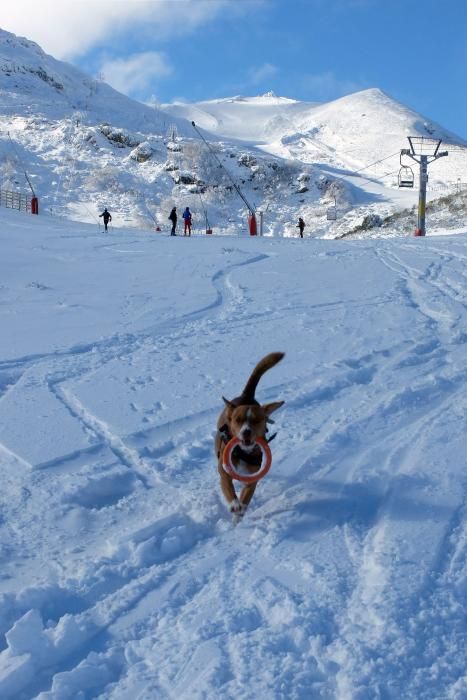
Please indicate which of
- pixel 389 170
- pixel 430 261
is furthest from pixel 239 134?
pixel 430 261

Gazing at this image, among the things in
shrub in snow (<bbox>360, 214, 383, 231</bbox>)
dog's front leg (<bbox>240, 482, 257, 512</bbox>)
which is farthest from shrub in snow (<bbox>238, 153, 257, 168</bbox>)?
dog's front leg (<bbox>240, 482, 257, 512</bbox>)

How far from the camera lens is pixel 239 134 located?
104m

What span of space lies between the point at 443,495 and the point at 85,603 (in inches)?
92.9

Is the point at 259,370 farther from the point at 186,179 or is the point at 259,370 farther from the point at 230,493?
the point at 186,179

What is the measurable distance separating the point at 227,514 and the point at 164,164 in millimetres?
64287

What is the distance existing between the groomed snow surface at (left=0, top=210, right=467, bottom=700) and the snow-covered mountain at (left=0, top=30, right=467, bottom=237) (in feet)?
127

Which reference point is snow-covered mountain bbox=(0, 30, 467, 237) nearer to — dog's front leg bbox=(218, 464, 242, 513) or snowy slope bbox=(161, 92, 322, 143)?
snowy slope bbox=(161, 92, 322, 143)

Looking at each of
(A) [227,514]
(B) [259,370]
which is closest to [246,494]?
(A) [227,514]

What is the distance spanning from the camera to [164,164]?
6581 centimetres

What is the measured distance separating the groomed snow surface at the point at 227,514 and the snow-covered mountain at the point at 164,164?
38743 mm

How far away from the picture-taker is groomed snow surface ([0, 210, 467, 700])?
3045 mm

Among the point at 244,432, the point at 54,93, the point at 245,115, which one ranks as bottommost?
the point at 244,432

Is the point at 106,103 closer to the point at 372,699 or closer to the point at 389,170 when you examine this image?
the point at 389,170

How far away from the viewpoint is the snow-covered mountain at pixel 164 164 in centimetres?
5759
